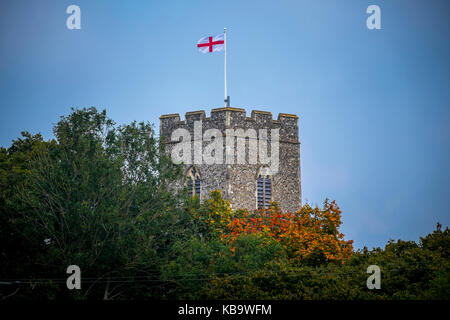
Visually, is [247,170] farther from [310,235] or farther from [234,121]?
[310,235]

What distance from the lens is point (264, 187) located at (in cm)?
3481

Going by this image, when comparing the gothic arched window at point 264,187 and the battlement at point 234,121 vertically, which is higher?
the battlement at point 234,121

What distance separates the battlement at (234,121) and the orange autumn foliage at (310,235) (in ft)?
24.0

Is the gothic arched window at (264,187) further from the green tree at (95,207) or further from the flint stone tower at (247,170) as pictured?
the green tree at (95,207)

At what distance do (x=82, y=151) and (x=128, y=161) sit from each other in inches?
97.5

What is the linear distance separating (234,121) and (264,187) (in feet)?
15.0

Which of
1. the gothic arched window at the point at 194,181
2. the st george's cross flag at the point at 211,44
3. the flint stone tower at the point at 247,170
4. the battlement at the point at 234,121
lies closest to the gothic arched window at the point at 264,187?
the flint stone tower at the point at 247,170

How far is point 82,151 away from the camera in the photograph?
2327 cm

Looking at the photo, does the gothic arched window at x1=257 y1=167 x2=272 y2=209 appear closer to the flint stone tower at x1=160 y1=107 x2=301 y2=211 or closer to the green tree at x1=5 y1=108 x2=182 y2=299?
the flint stone tower at x1=160 y1=107 x2=301 y2=211

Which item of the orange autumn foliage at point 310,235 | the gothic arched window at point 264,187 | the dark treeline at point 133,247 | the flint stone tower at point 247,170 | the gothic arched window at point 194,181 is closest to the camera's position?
the dark treeline at point 133,247

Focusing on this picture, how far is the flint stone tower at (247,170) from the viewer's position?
111 feet

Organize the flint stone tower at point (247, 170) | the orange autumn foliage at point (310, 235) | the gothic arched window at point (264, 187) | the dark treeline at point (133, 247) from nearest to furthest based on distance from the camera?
the dark treeline at point (133, 247), the orange autumn foliage at point (310, 235), the flint stone tower at point (247, 170), the gothic arched window at point (264, 187)
